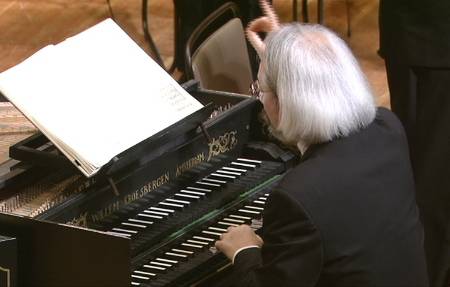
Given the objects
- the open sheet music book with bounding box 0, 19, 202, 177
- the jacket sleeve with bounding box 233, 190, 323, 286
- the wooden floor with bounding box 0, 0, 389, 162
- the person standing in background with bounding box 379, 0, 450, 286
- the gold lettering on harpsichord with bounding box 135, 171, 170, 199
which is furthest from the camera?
the wooden floor with bounding box 0, 0, 389, 162

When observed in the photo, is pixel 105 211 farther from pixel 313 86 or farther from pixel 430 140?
pixel 430 140

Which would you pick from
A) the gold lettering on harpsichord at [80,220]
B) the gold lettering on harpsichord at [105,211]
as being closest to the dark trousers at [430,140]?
the gold lettering on harpsichord at [105,211]

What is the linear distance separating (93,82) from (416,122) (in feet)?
4.78

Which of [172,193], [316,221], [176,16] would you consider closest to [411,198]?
[316,221]

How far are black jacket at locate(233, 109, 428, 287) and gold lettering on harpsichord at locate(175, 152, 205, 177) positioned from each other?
0.43 metres

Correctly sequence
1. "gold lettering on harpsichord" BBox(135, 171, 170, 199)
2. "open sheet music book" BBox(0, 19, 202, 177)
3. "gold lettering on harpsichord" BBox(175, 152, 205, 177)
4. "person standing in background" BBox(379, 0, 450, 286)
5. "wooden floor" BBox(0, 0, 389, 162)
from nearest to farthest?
"open sheet music book" BBox(0, 19, 202, 177)
"gold lettering on harpsichord" BBox(135, 171, 170, 199)
"gold lettering on harpsichord" BBox(175, 152, 205, 177)
"person standing in background" BBox(379, 0, 450, 286)
"wooden floor" BBox(0, 0, 389, 162)

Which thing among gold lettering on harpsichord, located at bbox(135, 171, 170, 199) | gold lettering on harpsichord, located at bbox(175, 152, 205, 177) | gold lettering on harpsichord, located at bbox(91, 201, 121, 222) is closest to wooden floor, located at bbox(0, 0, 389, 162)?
gold lettering on harpsichord, located at bbox(175, 152, 205, 177)

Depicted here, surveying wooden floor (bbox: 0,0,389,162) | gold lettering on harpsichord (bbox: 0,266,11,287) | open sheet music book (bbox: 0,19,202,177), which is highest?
open sheet music book (bbox: 0,19,202,177)

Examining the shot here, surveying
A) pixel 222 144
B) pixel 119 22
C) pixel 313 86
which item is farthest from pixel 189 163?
pixel 119 22

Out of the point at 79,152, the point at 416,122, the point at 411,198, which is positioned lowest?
the point at 416,122

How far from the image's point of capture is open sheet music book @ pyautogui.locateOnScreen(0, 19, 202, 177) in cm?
259

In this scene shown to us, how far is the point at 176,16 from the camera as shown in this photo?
→ 5.41 meters

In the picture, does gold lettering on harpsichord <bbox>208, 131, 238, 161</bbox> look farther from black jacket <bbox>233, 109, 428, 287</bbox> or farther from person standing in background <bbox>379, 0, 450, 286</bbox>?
person standing in background <bbox>379, 0, 450, 286</bbox>

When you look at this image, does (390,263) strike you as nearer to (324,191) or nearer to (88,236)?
(324,191)
